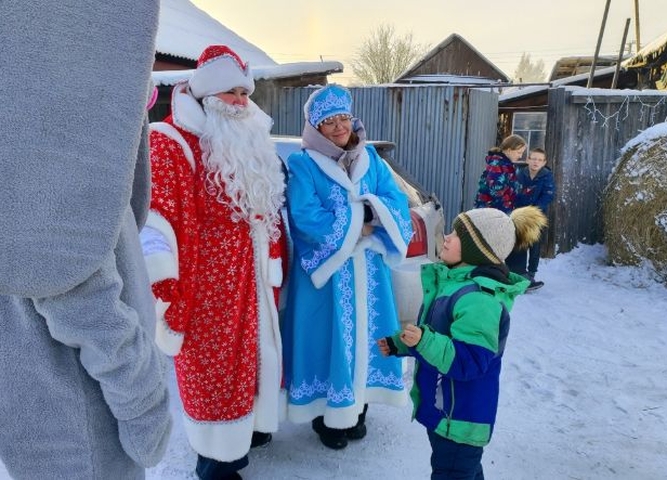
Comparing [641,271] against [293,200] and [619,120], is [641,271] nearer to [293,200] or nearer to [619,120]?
[619,120]

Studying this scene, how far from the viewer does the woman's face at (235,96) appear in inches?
87.1

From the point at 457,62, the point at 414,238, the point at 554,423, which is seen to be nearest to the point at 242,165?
the point at 414,238

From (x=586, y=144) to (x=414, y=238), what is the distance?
4.11 m

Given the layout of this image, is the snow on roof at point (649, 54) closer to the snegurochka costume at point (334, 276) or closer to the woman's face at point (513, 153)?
the woman's face at point (513, 153)

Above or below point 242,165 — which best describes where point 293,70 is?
above

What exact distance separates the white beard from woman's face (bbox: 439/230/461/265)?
76cm

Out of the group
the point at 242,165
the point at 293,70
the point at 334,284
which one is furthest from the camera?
the point at 293,70

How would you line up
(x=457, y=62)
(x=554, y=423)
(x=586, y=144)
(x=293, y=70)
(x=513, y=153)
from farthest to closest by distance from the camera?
(x=457, y=62), (x=293, y=70), (x=586, y=144), (x=513, y=153), (x=554, y=423)

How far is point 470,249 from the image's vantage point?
1.89m

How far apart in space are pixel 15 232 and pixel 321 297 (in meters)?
1.74

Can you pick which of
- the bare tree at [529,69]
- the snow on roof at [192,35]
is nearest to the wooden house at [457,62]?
the snow on roof at [192,35]

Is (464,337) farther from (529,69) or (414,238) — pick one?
(529,69)

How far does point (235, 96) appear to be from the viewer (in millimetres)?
2246

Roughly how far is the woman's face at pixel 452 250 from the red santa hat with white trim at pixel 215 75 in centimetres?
108
